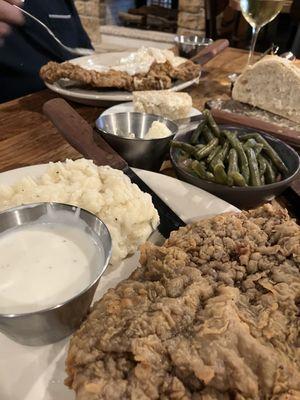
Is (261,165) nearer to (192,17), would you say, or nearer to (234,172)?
(234,172)

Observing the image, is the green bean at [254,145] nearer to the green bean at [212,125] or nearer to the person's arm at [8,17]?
the green bean at [212,125]

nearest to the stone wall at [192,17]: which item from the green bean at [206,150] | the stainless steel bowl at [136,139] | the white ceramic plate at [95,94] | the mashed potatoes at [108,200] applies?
the white ceramic plate at [95,94]

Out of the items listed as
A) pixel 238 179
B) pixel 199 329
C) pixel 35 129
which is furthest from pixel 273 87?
pixel 199 329

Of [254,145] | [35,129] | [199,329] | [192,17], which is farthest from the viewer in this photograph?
[192,17]

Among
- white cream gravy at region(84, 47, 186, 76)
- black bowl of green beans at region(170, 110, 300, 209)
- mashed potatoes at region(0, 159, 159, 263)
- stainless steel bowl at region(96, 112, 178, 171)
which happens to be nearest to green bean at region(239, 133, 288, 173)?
black bowl of green beans at region(170, 110, 300, 209)

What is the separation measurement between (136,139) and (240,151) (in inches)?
26.2

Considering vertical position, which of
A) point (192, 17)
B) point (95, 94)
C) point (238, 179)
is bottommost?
point (192, 17)

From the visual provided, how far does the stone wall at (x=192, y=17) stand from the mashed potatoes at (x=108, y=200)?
30.3 ft

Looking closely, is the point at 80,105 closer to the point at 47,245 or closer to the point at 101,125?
the point at 101,125

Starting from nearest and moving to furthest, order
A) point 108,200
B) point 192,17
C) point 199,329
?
point 199,329
point 108,200
point 192,17

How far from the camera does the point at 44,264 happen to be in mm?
1567

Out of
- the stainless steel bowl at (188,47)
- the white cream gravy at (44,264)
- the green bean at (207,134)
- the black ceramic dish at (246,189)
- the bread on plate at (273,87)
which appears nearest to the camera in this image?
the white cream gravy at (44,264)

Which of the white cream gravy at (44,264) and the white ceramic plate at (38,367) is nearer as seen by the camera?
the white ceramic plate at (38,367)

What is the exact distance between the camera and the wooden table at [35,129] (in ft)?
9.31
